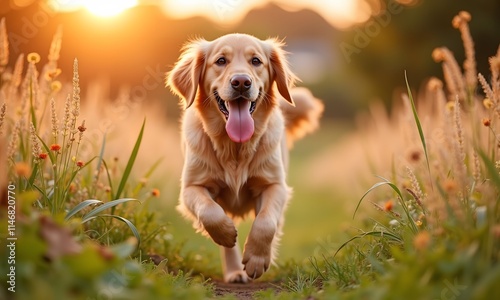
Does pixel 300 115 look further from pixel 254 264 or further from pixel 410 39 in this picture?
pixel 410 39

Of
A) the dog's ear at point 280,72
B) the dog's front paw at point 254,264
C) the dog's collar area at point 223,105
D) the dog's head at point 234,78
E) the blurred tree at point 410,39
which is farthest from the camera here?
the blurred tree at point 410,39

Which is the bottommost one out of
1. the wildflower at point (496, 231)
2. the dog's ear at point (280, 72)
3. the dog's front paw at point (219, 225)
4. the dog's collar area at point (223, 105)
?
the dog's front paw at point (219, 225)

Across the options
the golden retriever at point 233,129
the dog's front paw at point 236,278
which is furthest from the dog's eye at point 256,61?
the dog's front paw at point 236,278

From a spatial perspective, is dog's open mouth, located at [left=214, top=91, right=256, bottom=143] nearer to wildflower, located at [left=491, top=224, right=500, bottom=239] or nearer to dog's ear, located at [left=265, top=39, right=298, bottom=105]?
dog's ear, located at [left=265, top=39, right=298, bottom=105]

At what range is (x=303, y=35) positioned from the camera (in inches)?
1983

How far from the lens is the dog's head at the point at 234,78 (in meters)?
3.79

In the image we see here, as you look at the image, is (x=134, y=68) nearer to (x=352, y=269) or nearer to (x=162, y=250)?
(x=162, y=250)

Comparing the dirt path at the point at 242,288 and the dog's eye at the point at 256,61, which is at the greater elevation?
the dog's eye at the point at 256,61

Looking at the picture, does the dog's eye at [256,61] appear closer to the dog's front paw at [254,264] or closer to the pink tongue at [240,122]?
the pink tongue at [240,122]

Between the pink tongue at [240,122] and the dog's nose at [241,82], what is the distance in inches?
6.4

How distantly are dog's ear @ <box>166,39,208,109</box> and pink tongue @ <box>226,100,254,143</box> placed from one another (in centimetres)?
34

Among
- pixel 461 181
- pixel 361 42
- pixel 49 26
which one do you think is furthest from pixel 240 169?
pixel 361 42

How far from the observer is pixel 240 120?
384 centimetres

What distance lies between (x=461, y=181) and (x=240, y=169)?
183 centimetres
